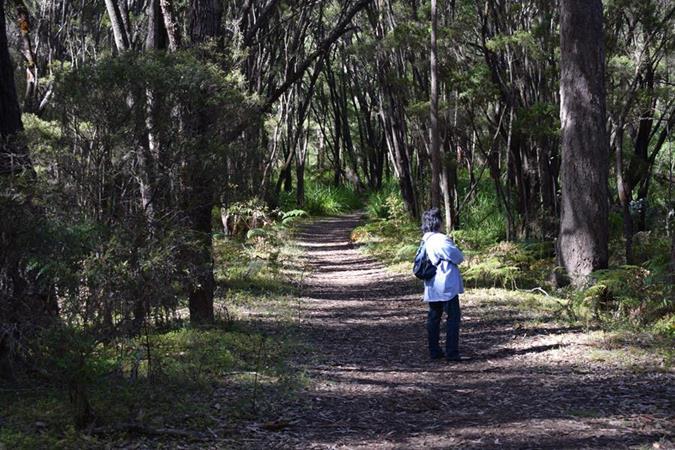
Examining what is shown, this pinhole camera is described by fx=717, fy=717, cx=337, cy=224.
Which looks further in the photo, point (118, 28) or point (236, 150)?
point (118, 28)

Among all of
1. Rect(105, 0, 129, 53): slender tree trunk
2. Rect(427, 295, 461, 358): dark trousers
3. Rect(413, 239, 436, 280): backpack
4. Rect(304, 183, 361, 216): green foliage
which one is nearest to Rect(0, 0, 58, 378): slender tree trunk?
Rect(105, 0, 129, 53): slender tree trunk

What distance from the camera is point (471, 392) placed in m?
6.20

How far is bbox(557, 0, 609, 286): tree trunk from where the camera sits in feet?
33.3

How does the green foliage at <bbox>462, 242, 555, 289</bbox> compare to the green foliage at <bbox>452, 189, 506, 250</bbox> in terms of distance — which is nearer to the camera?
the green foliage at <bbox>462, 242, 555, 289</bbox>

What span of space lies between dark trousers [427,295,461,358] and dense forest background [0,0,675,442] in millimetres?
2256

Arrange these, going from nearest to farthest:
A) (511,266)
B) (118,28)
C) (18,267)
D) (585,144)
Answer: (18,267), (118,28), (585,144), (511,266)

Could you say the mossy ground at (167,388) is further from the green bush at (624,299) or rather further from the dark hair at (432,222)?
the green bush at (624,299)

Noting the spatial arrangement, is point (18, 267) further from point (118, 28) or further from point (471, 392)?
point (118, 28)

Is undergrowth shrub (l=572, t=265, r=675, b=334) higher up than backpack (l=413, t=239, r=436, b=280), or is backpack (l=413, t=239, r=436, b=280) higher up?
backpack (l=413, t=239, r=436, b=280)

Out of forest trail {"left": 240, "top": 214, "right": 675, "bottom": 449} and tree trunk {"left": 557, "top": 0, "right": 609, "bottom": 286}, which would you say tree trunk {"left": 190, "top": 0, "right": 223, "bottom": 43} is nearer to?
forest trail {"left": 240, "top": 214, "right": 675, "bottom": 449}

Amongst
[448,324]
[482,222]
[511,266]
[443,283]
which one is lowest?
[448,324]

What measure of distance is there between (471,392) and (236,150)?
321 cm

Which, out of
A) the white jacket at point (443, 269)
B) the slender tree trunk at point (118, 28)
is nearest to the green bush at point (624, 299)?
the white jacket at point (443, 269)

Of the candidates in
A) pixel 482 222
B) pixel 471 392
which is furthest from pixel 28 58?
pixel 482 222
